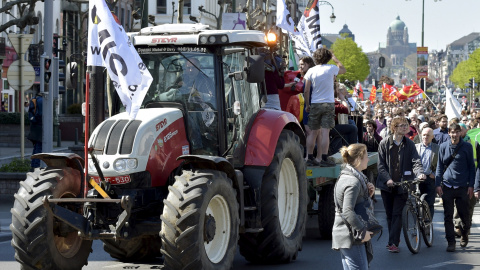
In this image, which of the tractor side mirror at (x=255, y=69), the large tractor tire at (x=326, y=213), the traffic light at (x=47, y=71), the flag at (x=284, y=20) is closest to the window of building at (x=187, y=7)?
the flag at (x=284, y=20)

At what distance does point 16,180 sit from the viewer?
2000cm

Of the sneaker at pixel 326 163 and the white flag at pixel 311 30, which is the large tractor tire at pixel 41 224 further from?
the white flag at pixel 311 30

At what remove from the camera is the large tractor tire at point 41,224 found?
9.88 metres

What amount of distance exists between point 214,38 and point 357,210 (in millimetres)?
3339

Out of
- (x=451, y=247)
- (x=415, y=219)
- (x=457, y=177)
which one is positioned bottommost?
(x=451, y=247)

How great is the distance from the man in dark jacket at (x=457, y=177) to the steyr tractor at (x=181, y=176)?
3.04 metres

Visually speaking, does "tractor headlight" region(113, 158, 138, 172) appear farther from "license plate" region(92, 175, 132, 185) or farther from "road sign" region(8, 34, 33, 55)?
"road sign" region(8, 34, 33, 55)

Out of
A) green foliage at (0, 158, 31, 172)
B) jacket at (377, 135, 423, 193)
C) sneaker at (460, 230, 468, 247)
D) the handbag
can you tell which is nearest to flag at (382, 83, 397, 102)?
green foliage at (0, 158, 31, 172)

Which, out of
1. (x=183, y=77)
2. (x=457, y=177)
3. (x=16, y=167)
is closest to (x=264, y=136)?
(x=183, y=77)

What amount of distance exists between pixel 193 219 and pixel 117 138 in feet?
4.28

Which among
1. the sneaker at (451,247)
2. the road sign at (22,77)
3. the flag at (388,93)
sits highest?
the flag at (388,93)

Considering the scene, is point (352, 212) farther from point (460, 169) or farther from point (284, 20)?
point (284, 20)

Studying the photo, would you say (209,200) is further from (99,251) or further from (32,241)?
(99,251)

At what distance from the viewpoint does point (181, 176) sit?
10062 millimetres
